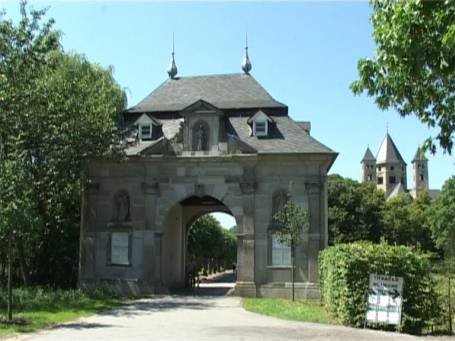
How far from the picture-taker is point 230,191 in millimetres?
27734

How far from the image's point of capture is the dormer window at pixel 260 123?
28.7 m

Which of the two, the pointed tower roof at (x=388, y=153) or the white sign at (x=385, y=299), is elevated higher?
the pointed tower roof at (x=388, y=153)

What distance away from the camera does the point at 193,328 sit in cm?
1587

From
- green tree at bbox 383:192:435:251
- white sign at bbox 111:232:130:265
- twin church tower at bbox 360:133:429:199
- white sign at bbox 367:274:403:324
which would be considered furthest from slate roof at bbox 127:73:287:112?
twin church tower at bbox 360:133:429:199

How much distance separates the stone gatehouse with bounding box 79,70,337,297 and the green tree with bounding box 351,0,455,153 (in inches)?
627

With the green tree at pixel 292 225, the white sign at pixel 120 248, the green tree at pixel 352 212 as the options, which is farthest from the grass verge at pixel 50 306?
the green tree at pixel 352 212

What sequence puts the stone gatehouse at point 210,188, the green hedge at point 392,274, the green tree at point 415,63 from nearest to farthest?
the green tree at point 415,63, the green hedge at point 392,274, the stone gatehouse at point 210,188

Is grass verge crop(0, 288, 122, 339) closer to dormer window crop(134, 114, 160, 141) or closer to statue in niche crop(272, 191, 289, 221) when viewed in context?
dormer window crop(134, 114, 160, 141)

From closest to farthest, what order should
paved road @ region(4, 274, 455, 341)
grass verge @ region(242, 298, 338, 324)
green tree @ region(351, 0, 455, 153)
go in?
green tree @ region(351, 0, 455, 153)
paved road @ region(4, 274, 455, 341)
grass verge @ region(242, 298, 338, 324)

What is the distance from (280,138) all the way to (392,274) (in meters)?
12.5

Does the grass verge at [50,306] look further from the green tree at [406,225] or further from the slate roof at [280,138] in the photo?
the green tree at [406,225]

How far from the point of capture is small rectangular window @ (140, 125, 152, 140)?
29.8 meters

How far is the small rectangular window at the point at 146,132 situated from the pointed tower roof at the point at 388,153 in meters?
131

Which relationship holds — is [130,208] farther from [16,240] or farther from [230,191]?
[16,240]
